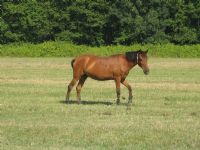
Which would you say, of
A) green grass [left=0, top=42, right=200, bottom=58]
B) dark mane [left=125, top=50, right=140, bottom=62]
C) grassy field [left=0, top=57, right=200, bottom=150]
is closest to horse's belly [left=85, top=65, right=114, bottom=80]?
dark mane [left=125, top=50, right=140, bottom=62]

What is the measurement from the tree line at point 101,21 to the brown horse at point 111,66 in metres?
56.8

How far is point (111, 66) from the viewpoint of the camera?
Result: 19.7 metres

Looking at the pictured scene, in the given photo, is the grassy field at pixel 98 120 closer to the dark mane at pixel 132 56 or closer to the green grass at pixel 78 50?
the dark mane at pixel 132 56

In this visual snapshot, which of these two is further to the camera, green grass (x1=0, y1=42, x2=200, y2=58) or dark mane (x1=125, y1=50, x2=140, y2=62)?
green grass (x1=0, y1=42, x2=200, y2=58)

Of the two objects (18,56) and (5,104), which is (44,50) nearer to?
(18,56)

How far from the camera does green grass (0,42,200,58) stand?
67.8 meters

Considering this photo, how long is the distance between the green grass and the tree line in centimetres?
729

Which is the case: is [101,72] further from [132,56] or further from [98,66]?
[132,56]

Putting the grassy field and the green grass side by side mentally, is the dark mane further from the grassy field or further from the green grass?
the green grass

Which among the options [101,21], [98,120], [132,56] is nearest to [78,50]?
[101,21]

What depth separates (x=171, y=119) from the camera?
610 inches

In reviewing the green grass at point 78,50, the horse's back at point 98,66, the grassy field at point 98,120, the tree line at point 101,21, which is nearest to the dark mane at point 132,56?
the horse's back at point 98,66

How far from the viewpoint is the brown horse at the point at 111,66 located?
19.4 meters

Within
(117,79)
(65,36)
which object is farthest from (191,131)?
(65,36)
